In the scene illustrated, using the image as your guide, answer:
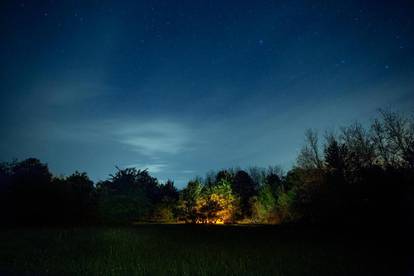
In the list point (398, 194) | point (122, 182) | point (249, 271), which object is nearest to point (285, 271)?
point (249, 271)

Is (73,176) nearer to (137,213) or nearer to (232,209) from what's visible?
(137,213)

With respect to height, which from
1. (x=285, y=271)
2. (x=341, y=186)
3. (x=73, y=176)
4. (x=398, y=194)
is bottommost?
(x=285, y=271)

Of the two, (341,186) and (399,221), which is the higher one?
(341,186)

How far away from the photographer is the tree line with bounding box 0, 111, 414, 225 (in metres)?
19.3

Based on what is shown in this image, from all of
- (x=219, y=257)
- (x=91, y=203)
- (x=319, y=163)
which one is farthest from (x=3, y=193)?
(x=319, y=163)

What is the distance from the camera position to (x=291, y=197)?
3866 cm

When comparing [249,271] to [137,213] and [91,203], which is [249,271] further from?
[137,213]

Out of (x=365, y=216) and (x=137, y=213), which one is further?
(x=137, y=213)

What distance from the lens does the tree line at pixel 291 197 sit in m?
19.3

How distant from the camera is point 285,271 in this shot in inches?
Result: 293

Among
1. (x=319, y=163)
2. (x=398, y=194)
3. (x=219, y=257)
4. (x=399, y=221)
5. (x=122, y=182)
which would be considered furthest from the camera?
(x=122, y=182)

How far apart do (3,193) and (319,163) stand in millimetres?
37556

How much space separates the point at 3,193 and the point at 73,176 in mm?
13117

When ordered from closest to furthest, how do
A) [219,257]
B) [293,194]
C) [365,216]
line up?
1. [219,257]
2. [365,216]
3. [293,194]
